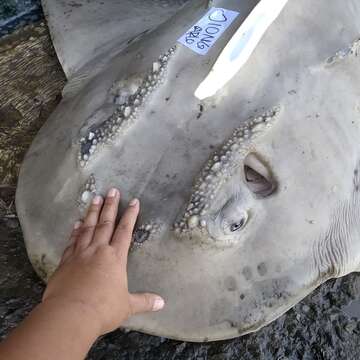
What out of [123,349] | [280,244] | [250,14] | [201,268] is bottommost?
[123,349]

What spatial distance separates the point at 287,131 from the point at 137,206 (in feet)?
1.81

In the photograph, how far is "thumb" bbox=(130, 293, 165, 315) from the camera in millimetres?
1663

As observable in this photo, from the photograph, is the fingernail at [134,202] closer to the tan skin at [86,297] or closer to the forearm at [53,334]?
the tan skin at [86,297]

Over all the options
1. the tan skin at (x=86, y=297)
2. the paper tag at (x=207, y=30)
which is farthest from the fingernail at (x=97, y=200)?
the paper tag at (x=207, y=30)

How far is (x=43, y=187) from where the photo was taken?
2.00 meters

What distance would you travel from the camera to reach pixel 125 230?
171 centimetres

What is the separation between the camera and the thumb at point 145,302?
166 centimetres

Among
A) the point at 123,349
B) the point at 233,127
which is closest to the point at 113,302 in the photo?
the point at 123,349

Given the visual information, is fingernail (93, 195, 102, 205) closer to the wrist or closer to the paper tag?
the wrist

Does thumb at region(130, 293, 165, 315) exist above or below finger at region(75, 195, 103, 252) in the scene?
below

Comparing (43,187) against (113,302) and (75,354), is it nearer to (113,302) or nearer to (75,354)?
(113,302)

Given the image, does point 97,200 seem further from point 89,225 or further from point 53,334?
point 53,334

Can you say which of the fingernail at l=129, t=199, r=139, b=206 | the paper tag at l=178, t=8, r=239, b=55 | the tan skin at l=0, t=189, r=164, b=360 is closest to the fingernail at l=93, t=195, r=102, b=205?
the tan skin at l=0, t=189, r=164, b=360

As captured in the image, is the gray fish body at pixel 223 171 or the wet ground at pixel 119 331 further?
the wet ground at pixel 119 331
